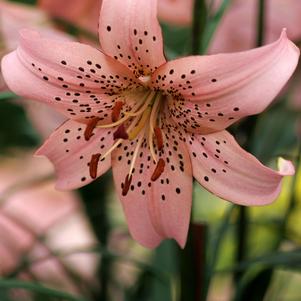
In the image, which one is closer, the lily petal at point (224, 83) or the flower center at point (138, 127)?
the lily petal at point (224, 83)

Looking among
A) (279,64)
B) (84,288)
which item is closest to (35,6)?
(84,288)

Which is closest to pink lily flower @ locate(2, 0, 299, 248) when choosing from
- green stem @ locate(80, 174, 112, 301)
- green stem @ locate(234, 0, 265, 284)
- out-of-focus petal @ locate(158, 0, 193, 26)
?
green stem @ locate(234, 0, 265, 284)

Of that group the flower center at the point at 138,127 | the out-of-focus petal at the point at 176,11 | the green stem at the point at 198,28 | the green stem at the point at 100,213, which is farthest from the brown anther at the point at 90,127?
the green stem at the point at 100,213

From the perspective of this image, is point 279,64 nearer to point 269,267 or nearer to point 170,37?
point 269,267

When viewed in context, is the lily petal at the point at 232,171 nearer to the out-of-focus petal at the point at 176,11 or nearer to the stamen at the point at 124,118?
the stamen at the point at 124,118

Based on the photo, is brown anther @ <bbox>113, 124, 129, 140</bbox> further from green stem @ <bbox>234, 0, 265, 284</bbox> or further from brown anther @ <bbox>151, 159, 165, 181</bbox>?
green stem @ <bbox>234, 0, 265, 284</bbox>
